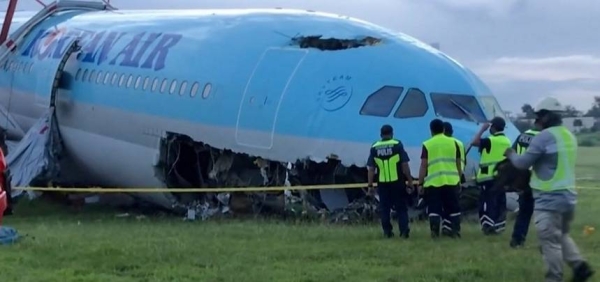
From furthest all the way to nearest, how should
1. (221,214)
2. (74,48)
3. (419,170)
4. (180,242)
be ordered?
(74,48), (221,214), (419,170), (180,242)

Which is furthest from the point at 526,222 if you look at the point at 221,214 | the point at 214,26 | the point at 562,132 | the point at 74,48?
the point at 74,48

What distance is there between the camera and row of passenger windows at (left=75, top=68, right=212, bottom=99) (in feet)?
58.1

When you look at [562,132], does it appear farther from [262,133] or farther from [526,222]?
[262,133]

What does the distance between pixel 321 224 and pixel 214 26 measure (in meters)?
4.59

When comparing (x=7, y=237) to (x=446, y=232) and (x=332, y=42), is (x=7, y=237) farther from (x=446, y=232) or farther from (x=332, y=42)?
(x=332, y=42)

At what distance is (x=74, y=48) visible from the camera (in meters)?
21.4

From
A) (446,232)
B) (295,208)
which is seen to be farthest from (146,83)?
(446,232)

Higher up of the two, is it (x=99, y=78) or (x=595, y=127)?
(x=99, y=78)

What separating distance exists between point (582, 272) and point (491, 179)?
16.1ft

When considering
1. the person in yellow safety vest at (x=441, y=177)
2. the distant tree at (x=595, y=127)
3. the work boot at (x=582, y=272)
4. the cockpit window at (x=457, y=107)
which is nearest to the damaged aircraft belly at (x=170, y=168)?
the cockpit window at (x=457, y=107)

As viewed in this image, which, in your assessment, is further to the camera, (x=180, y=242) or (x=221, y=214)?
(x=221, y=214)

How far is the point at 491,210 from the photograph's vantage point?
48.2 ft

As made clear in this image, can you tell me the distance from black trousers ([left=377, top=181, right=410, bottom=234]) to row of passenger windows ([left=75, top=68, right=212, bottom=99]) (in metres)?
4.23

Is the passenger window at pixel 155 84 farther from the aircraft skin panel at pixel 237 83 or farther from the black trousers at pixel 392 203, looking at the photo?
the black trousers at pixel 392 203
